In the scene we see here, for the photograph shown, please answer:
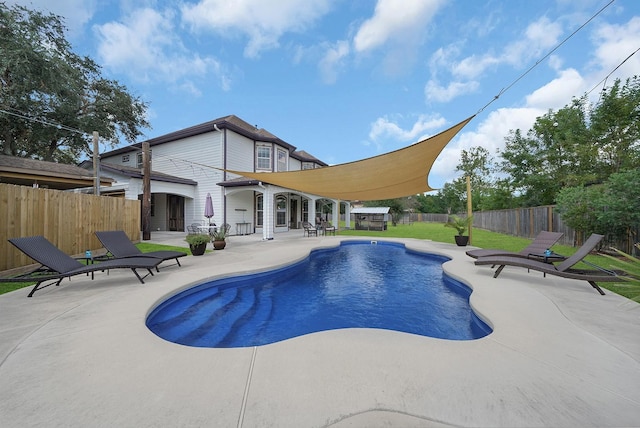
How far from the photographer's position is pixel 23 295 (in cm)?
370

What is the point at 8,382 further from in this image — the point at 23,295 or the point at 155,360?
the point at 23,295

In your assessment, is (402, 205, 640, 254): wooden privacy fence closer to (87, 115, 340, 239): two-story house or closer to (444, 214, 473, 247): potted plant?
(444, 214, 473, 247): potted plant

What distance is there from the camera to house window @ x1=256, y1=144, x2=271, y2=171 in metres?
15.0

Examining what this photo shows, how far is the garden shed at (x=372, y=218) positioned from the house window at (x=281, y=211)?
675 cm

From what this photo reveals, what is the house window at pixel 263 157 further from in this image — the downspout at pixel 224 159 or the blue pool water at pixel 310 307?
the blue pool water at pixel 310 307

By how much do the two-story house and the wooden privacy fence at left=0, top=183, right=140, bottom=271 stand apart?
17.8 ft

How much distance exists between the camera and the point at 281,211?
15.9m

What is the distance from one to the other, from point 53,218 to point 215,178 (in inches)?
337

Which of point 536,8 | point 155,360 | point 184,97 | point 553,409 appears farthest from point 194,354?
point 184,97

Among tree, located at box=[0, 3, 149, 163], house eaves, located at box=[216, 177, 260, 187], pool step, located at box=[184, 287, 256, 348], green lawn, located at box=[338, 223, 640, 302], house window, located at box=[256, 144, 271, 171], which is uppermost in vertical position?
tree, located at box=[0, 3, 149, 163]

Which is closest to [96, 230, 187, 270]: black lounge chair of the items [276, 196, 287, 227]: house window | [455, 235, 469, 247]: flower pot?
[455, 235, 469, 247]: flower pot

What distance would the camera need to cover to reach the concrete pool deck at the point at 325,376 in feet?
4.85

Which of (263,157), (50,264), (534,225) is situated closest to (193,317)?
(50,264)

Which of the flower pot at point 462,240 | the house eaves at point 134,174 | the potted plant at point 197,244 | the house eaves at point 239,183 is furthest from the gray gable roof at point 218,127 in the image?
the flower pot at point 462,240
